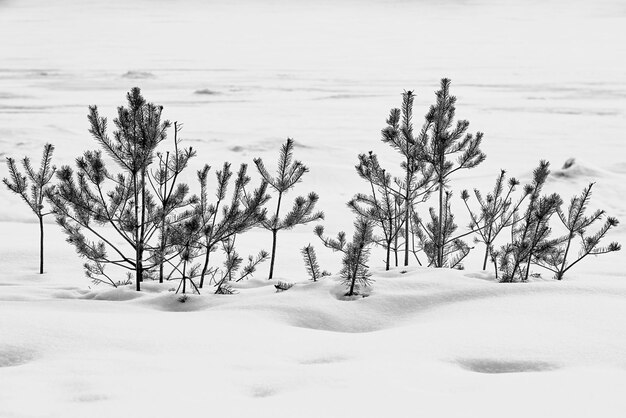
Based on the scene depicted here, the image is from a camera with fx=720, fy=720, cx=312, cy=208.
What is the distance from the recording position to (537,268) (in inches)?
238

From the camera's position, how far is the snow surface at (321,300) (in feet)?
8.46

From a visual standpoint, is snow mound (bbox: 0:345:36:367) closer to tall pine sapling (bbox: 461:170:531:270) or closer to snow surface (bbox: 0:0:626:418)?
snow surface (bbox: 0:0:626:418)

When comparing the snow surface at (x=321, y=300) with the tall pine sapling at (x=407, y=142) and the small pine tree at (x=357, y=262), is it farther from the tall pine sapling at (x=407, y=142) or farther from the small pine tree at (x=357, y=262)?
the tall pine sapling at (x=407, y=142)

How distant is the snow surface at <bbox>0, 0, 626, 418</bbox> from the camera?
2.58m

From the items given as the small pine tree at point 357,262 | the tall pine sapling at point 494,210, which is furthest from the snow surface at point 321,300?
the tall pine sapling at point 494,210

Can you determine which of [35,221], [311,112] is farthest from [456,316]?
[311,112]

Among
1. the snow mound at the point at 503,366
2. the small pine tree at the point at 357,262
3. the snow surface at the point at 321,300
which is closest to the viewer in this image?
the snow surface at the point at 321,300

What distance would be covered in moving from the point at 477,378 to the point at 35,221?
689 centimetres

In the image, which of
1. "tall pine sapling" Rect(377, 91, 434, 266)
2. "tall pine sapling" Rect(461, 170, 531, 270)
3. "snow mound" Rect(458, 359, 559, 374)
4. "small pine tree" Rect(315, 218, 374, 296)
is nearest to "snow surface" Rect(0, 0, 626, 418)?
"snow mound" Rect(458, 359, 559, 374)

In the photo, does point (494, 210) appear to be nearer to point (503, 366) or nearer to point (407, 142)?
point (407, 142)

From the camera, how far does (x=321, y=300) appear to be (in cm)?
386

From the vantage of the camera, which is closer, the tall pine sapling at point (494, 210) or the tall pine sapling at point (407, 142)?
the tall pine sapling at point (407, 142)

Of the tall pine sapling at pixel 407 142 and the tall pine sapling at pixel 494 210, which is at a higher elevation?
the tall pine sapling at pixel 407 142

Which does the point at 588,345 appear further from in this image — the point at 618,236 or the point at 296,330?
the point at 618,236
